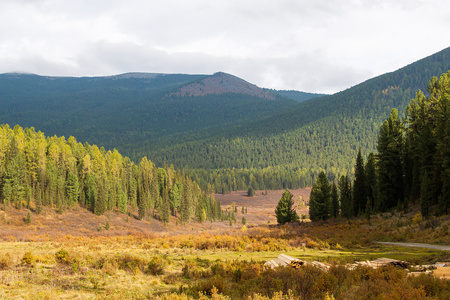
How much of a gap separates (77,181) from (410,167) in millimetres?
74614

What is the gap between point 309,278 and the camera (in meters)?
13.0

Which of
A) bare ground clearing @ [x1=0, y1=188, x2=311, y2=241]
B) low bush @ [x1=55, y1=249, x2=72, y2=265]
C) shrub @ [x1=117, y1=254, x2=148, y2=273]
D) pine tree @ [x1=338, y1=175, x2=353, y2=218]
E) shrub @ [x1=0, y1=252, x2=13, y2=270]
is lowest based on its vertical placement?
bare ground clearing @ [x1=0, y1=188, x2=311, y2=241]

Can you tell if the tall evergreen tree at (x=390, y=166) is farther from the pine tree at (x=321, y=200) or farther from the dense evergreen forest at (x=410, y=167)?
the pine tree at (x=321, y=200)

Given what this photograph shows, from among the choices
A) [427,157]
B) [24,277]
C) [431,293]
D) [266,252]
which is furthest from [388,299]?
[427,157]

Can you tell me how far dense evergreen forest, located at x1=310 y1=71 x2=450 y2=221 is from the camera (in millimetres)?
38531

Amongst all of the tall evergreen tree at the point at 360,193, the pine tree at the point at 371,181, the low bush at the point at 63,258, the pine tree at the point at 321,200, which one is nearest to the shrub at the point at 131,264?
the low bush at the point at 63,258

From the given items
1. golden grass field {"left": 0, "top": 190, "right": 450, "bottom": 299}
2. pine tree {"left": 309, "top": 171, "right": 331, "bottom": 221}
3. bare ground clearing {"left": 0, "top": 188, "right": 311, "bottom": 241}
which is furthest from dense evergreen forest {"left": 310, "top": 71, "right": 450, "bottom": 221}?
bare ground clearing {"left": 0, "top": 188, "right": 311, "bottom": 241}

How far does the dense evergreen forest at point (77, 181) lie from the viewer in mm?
71125

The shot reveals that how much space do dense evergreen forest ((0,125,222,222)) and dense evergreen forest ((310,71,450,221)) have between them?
2062 inches

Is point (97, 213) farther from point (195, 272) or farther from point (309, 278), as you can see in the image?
point (309, 278)

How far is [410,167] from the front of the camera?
51031 mm

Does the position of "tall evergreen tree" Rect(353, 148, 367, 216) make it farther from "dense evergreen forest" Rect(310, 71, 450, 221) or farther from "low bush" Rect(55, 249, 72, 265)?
"low bush" Rect(55, 249, 72, 265)

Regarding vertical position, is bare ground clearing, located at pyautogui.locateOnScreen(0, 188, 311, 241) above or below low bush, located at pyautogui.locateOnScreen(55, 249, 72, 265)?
below

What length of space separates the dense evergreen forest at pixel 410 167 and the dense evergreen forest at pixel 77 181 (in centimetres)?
5236
